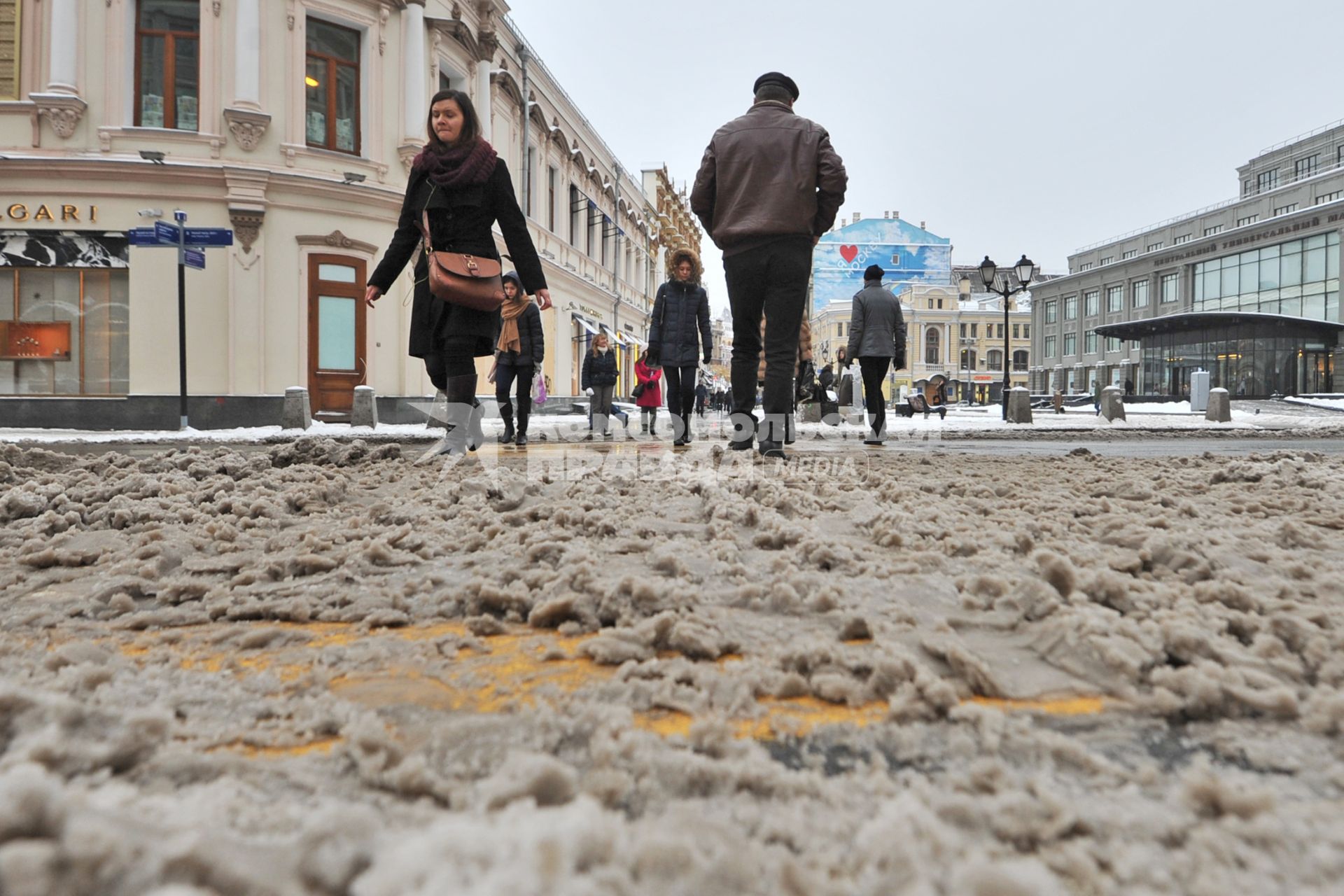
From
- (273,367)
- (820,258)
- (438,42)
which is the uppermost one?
(820,258)

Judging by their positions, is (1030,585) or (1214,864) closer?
(1214,864)

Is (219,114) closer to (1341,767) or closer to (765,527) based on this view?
(765,527)

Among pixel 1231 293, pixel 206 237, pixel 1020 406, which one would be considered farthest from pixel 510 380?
pixel 1231 293

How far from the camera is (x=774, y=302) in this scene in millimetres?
5086

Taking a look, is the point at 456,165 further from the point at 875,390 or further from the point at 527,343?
the point at 875,390

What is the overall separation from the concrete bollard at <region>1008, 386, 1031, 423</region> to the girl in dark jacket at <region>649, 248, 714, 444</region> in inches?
442

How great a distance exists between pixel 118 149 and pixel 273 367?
4514mm

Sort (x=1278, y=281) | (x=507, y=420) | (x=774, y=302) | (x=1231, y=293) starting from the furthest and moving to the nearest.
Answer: (x=1231, y=293) → (x=1278, y=281) → (x=507, y=420) → (x=774, y=302)

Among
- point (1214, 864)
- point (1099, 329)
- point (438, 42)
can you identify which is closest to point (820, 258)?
point (1099, 329)

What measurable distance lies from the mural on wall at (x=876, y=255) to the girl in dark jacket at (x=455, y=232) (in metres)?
52.4

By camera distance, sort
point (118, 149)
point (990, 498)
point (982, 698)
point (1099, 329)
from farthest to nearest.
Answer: point (1099, 329) < point (118, 149) < point (990, 498) < point (982, 698)

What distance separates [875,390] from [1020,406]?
10311mm

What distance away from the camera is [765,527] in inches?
88.0

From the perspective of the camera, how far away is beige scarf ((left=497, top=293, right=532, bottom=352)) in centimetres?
735
